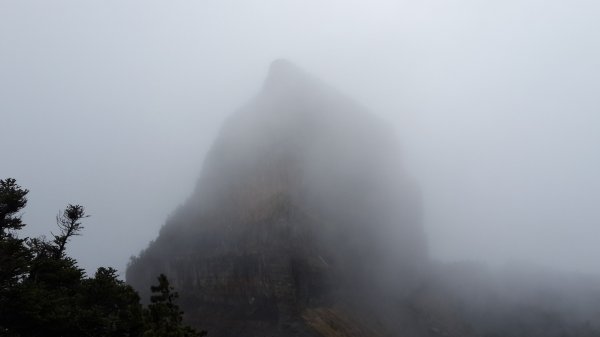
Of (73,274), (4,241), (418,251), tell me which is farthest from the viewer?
(418,251)

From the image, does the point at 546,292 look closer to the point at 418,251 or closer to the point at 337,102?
the point at 418,251

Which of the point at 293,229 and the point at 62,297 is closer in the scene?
the point at 62,297

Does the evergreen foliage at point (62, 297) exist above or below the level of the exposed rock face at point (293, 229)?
below

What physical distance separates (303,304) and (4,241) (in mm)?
60992

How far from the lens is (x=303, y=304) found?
84.5 meters

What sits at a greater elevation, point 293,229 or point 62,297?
point 293,229

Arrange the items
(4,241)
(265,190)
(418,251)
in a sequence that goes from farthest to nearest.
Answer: (418,251), (265,190), (4,241)

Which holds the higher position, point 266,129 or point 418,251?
point 266,129

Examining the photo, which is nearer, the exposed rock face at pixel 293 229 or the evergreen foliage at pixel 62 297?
the evergreen foliage at pixel 62 297

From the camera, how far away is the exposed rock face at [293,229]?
87312 mm

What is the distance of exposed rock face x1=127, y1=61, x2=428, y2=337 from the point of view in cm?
8731

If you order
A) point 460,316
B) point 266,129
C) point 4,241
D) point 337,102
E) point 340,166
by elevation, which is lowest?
point 460,316

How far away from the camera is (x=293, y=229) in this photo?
9188 cm

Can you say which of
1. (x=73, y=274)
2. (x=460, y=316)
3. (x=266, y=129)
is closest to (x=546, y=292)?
(x=460, y=316)
